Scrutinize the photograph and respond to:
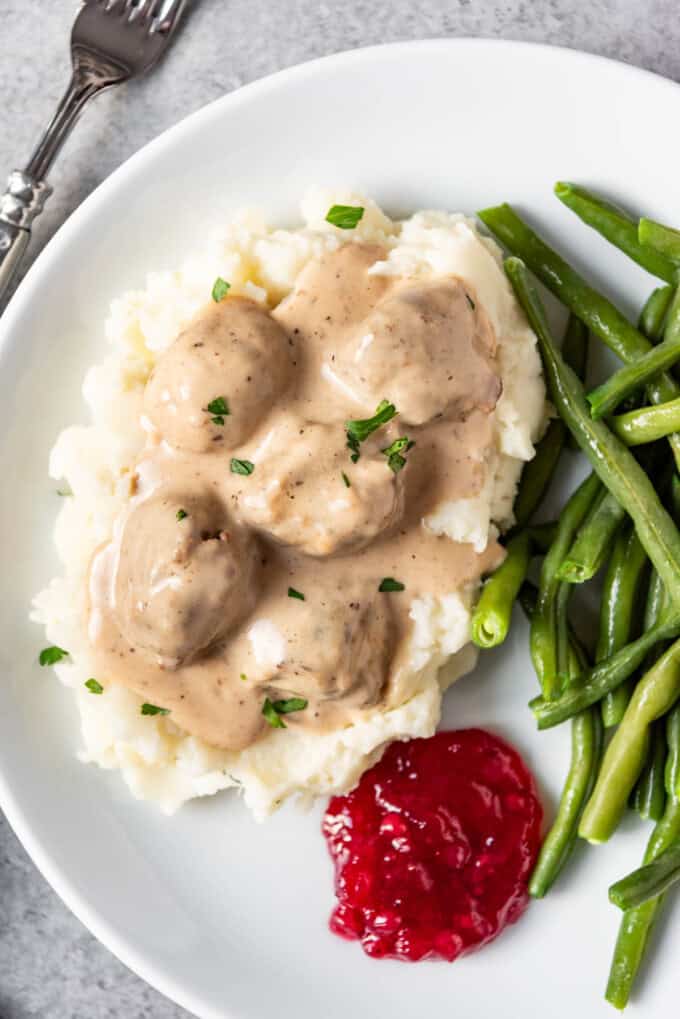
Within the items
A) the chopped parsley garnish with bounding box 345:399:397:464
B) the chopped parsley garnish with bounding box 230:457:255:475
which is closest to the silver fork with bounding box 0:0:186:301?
the chopped parsley garnish with bounding box 230:457:255:475

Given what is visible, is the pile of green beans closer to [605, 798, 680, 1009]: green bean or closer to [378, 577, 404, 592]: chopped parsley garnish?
[605, 798, 680, 1009]: green bean

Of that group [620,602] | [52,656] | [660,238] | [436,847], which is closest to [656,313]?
[660,238]

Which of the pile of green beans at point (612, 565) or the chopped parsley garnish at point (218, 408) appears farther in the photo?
the pile of green beans at point (612, 565)

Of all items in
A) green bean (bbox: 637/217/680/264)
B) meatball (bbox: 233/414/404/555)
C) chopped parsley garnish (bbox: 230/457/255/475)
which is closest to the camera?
meatball (bbox: 233/414/404/555)

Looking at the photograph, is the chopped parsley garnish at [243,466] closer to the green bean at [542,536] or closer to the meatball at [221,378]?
the meatball at [221,378]

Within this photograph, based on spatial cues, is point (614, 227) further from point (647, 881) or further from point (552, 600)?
point (647, 881)

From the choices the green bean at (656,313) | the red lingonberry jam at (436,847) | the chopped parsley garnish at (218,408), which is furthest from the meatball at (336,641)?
the green bean at (656,313)
